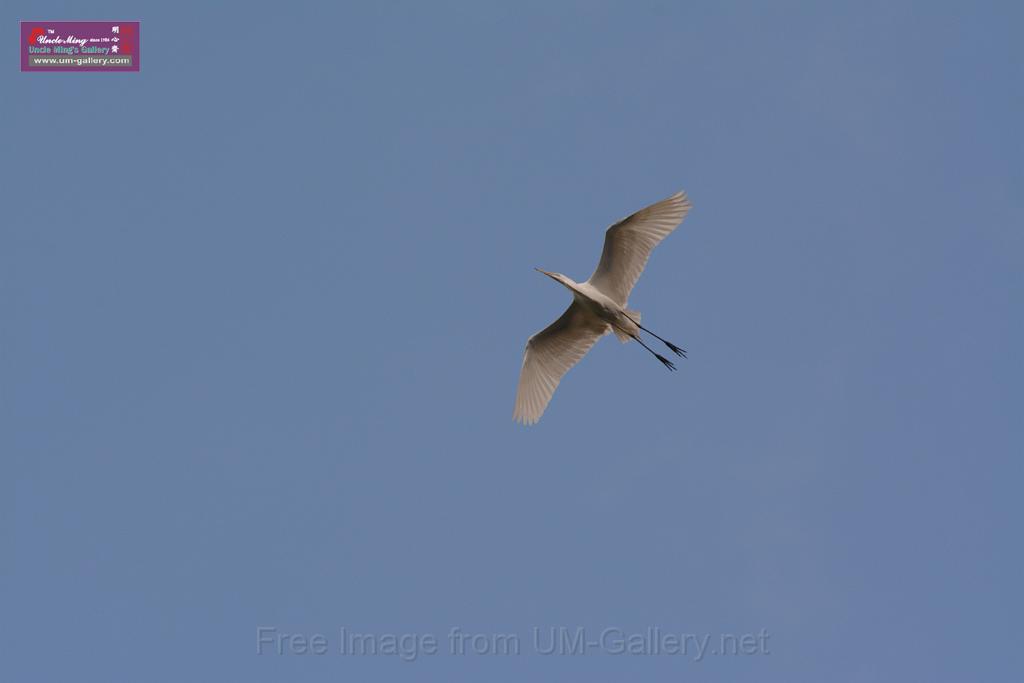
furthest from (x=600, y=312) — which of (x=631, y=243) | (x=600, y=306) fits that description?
(x=631, y=243)

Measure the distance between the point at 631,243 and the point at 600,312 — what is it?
1280 millimetres

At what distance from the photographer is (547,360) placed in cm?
2955

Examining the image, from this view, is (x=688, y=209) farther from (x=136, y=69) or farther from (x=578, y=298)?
(x=136, y=69)

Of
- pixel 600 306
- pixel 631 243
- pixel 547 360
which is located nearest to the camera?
pixel 631 243

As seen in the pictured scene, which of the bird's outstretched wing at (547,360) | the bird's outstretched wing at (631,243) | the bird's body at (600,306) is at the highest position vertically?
the bird's outstretched wing at (631,243)

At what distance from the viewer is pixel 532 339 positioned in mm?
29453

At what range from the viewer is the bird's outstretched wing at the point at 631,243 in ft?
90.0

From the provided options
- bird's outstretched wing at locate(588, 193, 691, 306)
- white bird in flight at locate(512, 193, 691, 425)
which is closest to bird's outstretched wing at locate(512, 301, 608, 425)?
white bird in flight at locate(512, 193, 691, 425)

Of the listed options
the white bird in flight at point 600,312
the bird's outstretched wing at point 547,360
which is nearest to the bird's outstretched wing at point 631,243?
the white bird in flight at point 600,312

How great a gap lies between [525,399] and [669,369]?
241cm

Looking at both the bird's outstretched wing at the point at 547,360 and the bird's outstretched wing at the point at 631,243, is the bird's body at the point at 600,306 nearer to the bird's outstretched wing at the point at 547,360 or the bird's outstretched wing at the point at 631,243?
the bird's outstretched wing at the point at 631,243

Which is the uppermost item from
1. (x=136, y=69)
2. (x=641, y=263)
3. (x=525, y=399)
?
(x=136, y=69)

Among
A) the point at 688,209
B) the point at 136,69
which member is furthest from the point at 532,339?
the point at 136,69

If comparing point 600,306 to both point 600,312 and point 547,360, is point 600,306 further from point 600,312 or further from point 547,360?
point 547,360
